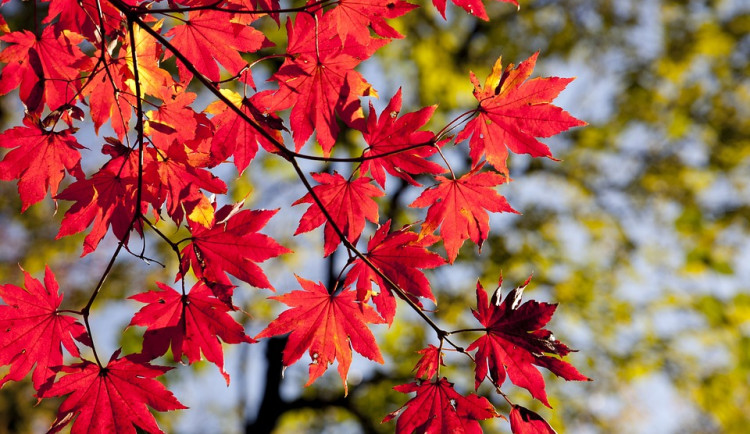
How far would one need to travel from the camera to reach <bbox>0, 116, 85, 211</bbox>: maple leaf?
143cm

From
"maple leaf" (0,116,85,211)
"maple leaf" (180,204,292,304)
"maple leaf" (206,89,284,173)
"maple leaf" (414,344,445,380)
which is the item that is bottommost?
"maple leaf" (414,344,445,380)

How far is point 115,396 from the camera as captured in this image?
1235 mm

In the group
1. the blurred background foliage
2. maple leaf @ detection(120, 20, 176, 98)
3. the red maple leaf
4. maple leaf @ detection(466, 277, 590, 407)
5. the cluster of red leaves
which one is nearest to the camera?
maple leaf @ detection(466, 277, 590, 407)

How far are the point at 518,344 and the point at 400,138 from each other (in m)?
0.56

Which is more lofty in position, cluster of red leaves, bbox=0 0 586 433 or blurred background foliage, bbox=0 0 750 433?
blurred background foliage, bbox=0 0 750 433

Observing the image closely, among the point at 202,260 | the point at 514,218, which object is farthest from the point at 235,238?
the point at 514,218

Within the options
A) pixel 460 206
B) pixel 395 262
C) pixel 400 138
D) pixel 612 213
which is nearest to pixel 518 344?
pixel 395 262

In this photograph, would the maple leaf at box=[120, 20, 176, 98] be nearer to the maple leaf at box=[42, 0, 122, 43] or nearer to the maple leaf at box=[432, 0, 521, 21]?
the maple leaf at box=[42, 0, 122, 43]

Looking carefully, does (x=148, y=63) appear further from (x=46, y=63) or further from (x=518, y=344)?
(x=518, y=344)

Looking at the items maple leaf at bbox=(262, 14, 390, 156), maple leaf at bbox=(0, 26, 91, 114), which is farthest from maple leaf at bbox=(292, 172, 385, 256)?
maple leaf at bbox=(0, 26, 91, 114)

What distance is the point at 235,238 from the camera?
127 centimetres

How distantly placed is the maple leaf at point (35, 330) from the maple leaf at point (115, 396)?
0.08 m

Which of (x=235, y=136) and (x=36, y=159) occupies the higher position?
(x=235, y=136)

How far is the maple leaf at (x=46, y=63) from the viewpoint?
56.9 inches
